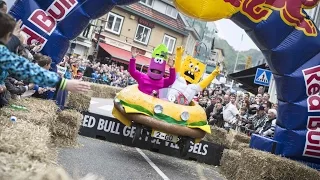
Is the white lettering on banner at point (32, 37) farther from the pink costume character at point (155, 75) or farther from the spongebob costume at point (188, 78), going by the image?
the spongebob costume at point (188, 78)

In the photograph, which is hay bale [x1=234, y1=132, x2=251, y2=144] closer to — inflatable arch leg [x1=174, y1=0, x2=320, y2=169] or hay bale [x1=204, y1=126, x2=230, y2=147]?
hay bale [x1=204, y1=126, x2=230, y2=147]

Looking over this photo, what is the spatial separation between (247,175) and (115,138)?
11.0 ft

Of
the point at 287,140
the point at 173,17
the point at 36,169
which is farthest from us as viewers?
the point at 173,17

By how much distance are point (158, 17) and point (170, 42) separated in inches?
120

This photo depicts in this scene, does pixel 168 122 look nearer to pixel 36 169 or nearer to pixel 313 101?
pixel 313 101

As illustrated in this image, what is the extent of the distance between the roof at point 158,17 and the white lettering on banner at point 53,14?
34776 millimetres

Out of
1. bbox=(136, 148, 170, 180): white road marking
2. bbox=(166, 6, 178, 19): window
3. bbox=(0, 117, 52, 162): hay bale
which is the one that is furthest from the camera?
bbox=(166, 6, 178, 19): window

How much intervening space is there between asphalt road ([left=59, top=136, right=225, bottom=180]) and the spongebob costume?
1.46 meters

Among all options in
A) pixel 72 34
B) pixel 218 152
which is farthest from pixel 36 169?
pixel 218 152

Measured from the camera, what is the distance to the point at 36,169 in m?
2.54

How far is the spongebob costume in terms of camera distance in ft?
35.2

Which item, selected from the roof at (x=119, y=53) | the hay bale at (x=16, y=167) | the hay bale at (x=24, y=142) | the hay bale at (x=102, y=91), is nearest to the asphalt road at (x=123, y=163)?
the hay bale at (x=24, y=142)

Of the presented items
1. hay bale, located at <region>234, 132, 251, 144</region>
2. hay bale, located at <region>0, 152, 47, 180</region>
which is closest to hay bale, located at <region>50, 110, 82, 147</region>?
hay bale, located at <region>234, 132, 251, 144</region>

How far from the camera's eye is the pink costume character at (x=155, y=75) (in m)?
10.5
